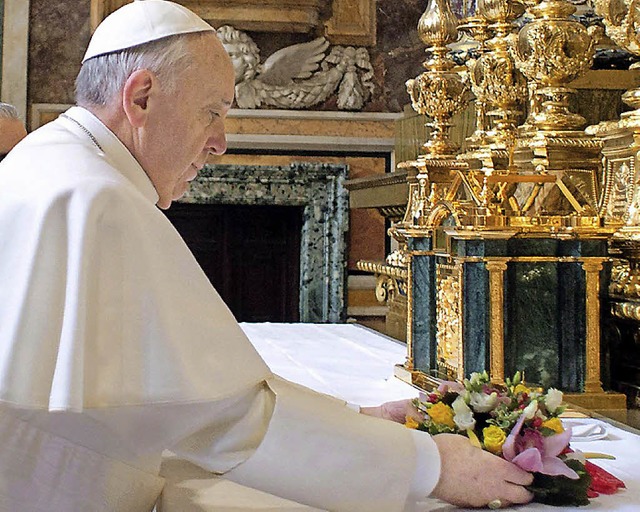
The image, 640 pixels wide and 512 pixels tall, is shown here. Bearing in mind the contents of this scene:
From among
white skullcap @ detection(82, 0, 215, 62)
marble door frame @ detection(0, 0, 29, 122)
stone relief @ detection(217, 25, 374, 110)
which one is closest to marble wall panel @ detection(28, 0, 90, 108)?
marble door frame @ detection(0, 0, 29, 122)

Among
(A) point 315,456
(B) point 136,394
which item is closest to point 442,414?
(A) point 315,456

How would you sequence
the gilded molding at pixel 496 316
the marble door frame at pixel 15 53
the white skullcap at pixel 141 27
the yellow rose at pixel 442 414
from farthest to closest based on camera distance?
the marble door frame at pixel 15 53
the gilded molding at pixel 496 316
the white skullcap at pixel 141 27
the yellow rose at pixel 442 414

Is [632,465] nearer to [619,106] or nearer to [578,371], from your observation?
[578,371]

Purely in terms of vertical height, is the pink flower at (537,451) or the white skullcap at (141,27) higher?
the white skullcap at (141,27)

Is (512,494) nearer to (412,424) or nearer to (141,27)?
(412,424)

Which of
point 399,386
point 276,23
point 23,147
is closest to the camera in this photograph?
point 23,147

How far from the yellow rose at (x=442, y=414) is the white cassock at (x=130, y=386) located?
0.51ft

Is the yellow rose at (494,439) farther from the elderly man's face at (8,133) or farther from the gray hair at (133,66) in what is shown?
the elderly man's face at (8,133)

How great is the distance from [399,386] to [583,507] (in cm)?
133

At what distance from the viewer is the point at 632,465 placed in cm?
194

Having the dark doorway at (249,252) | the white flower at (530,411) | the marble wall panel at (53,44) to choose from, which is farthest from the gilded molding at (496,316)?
the dark doorway at (249,252)

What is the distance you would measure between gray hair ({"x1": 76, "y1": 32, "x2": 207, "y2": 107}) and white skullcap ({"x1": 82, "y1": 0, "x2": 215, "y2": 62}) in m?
0.01

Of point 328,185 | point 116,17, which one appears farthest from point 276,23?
point 116,17

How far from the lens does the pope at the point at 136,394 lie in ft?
5.09
